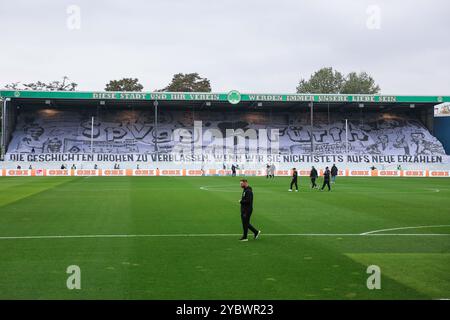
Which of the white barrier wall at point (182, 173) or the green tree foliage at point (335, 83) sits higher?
the green tree foliage at point (335, 83)

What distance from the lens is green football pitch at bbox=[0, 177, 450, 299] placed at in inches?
388

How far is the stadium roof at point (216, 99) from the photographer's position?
72250 mm

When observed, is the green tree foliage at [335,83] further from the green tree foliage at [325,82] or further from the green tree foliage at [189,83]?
the green tree foliage at [189,83]

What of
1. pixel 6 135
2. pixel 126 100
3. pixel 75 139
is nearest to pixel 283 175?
pixel 126 100

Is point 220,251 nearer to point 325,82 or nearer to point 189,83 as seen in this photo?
point 189,83

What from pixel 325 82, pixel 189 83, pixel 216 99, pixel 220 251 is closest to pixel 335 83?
pixel 325 82

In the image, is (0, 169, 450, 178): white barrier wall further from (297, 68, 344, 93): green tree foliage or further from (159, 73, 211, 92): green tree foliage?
(297, 68, 344, 93): green tree foliage

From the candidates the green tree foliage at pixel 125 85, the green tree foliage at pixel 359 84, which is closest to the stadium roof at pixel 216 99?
the green tree foliage at pixel 125 85

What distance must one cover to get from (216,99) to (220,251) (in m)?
61.4

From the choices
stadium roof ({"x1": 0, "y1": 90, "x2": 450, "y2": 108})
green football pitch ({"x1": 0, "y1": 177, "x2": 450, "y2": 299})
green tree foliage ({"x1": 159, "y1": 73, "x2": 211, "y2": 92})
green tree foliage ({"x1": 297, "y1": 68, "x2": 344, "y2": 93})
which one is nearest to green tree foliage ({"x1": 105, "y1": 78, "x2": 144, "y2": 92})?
green tree foliage ({"x1": 159, "y1": 73, "x2": 211, "y2": 92})

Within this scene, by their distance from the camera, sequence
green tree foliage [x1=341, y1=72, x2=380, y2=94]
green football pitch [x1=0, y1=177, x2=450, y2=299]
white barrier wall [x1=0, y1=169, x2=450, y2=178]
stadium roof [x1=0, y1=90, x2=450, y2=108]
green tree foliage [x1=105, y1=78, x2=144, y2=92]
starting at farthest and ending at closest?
1. green tree foliage [x1=341, y1=72, x2=380, y2=94]
2. green tree foliage [x1=105, y1=78, x2=144, y2=92]
3. stadium roof [x1=0, y1=90, x2=450, y2=108]
4. white barrier wall [x1=0, y1=169, x2=450, y2=178]
5. green football pitch [x1=0, y1=177, x2=450, y2=299]

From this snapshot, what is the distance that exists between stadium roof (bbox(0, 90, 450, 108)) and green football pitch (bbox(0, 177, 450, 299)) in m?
48.5

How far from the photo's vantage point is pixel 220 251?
13.8 meters

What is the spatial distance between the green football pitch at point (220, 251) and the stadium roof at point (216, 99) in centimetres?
4852
